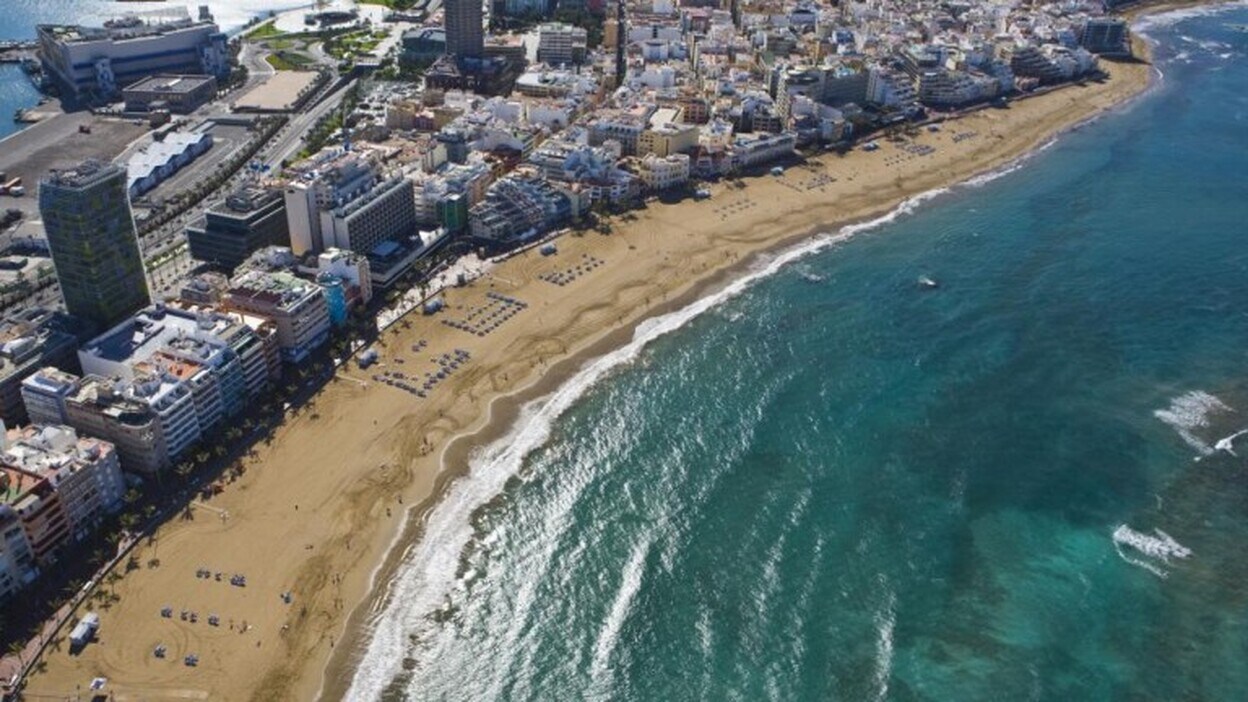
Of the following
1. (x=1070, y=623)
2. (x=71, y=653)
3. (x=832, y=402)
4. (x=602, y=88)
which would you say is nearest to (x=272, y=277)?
(x=71, y=653)

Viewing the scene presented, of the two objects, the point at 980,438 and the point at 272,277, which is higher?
the point at 272,277

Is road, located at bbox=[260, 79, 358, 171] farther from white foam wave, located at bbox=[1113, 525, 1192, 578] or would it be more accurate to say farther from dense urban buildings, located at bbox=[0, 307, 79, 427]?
white foam wave, located at bbox=[1113, 525, 1192, 578]

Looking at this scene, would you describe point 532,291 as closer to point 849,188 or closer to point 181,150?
point 849,188

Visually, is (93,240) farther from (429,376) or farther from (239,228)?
(429,376)

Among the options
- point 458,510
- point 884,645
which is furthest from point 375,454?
point 884,645

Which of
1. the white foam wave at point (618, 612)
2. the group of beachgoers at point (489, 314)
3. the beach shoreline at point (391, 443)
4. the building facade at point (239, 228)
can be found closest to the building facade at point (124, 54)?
the building facade at point (239, 228)

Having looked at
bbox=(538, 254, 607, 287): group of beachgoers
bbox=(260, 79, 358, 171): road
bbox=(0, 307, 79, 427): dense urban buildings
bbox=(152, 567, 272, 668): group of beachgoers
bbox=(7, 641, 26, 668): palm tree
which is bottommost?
bbox=(7, 641, 26, 668): palm tree

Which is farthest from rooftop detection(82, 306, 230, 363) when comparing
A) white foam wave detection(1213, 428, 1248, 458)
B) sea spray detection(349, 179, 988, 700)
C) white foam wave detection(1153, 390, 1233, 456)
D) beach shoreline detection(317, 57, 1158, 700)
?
white foam wave detection(1213, 428, 1248, 458)
